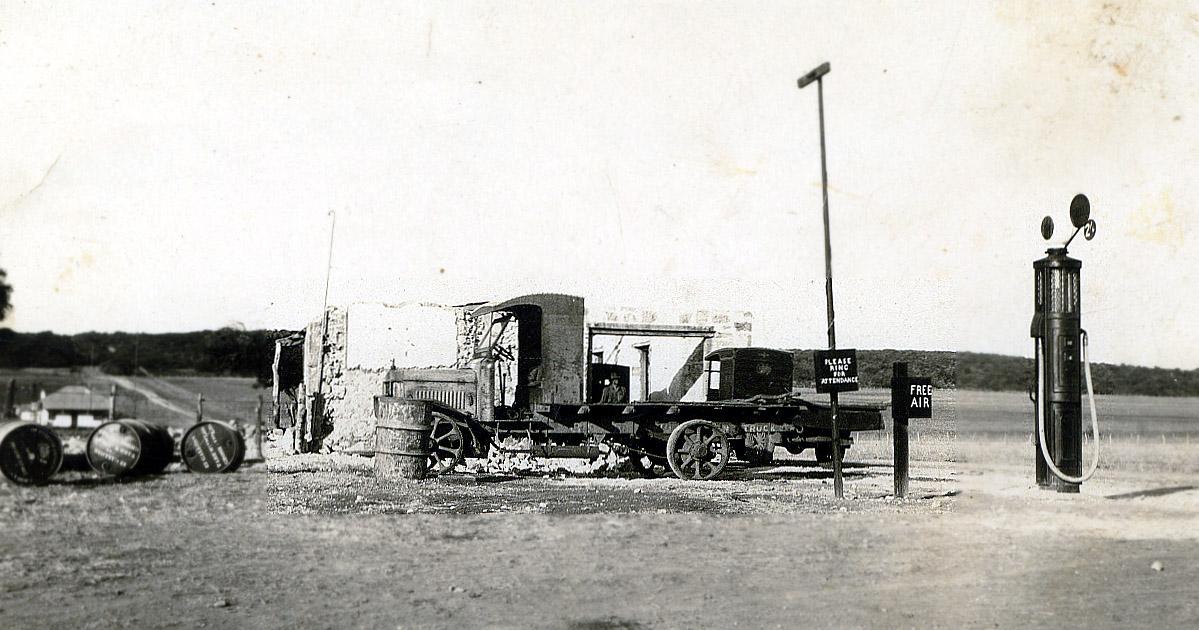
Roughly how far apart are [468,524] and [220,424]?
84.2 inches

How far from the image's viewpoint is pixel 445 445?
37.2 feet

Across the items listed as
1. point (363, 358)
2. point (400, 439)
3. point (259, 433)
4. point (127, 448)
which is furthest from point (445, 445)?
point (127, 448)

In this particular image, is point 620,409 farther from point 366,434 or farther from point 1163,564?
point 1163,564

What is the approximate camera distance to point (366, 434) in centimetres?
1152

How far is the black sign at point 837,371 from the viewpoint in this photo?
809cm

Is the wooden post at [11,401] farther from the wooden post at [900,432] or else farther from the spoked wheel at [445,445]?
the wooden post at [900,432]

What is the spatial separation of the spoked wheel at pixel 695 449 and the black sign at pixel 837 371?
3.65m

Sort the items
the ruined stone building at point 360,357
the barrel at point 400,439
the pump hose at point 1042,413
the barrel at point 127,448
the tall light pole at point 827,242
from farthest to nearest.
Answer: the barrel at point 400,439
the ruined stone building at point 360,357
the pump hose at point 1042,413
the tall light pole at point 827,242
the barrel at point 127,448

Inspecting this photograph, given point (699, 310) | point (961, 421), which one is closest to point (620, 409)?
point (699, 310)

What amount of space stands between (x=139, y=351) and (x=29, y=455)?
1.16 metres

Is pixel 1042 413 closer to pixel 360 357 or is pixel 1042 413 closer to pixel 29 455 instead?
pixel 360 357

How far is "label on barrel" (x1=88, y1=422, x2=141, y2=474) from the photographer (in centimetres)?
683

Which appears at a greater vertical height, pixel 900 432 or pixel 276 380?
pixel 276 380

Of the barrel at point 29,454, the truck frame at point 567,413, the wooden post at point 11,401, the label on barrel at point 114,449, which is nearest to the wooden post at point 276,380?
the label on barrel at point 114,449
